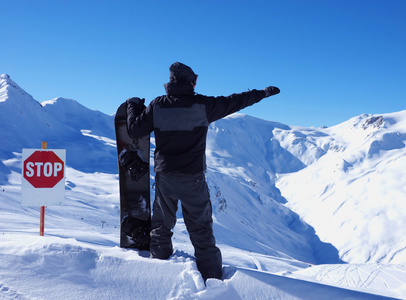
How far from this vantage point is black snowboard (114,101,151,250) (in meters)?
4.01

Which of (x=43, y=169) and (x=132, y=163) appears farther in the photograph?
(x=43, y=169)

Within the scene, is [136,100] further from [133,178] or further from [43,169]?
[43,169]

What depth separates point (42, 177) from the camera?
→ 199 inches

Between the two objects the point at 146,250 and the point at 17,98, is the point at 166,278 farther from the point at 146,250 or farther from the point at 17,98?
the point at 17,98

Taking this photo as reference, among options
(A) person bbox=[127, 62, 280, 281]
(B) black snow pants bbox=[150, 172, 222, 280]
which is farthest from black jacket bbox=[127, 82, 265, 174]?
(B) black snow pants bbox=[150, 172, 222, 280]

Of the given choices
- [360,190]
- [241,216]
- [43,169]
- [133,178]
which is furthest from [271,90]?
[360,190]

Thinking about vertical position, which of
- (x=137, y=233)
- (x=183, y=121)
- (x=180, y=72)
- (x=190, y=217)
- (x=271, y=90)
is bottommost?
(x=137, y=233)

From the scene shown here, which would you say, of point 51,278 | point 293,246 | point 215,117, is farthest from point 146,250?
point 293,246

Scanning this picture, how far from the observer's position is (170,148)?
3.34 meters

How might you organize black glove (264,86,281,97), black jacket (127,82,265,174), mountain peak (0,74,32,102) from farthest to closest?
mountain peak (0,74,32,102) < black glove (264,86,281,97) < black jacket (127,82,265,174)

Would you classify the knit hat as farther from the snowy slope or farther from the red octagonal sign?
the snowy slope

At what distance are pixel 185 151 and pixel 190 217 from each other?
707 mm

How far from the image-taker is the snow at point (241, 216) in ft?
9.67

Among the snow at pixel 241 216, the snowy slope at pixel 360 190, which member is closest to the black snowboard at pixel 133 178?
the snow at pixel 241 216
